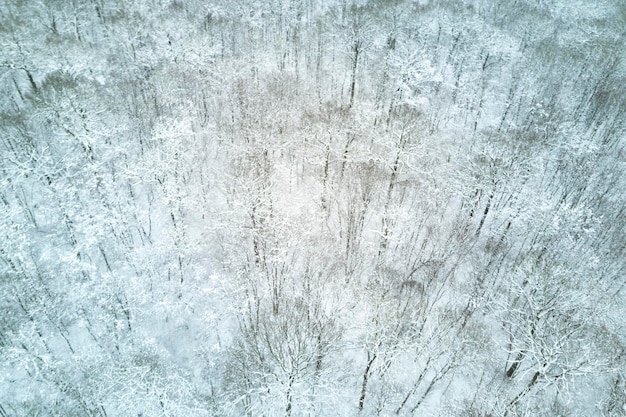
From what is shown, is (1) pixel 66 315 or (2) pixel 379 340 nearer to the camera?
(2) pixel 379 340

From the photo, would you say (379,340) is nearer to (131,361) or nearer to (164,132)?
(131,361)

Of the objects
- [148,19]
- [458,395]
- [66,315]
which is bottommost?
[458,395]

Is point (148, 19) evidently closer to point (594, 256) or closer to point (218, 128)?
point (218, 128)

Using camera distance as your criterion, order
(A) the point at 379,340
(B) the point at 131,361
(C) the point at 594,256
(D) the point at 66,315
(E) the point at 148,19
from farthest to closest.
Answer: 1. (E) the point at 148,19
2. (C) the point at 594,256
3. (D) the point at 66,315
4. (B) the point at 131,361
5. (A) the point at 379,340

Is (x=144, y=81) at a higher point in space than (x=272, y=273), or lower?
higher

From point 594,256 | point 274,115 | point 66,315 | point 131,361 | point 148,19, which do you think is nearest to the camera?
point 131,361

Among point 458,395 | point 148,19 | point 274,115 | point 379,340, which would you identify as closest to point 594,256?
point 458,395
